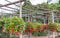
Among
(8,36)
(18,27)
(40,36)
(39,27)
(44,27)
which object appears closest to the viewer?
(18,27)

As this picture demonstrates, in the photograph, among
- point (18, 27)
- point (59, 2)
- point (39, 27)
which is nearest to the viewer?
point (18, 27)

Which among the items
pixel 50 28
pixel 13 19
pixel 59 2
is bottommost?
pixel 50 28

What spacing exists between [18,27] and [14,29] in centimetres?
9

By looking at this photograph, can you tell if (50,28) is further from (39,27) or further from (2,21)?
(2,21)

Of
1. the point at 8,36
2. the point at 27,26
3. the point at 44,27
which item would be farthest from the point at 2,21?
the point at 8,36

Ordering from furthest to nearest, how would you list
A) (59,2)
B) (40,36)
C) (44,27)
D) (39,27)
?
(59,2) < (40,36) < (44,27) < (39,27)

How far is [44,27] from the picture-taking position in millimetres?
5434

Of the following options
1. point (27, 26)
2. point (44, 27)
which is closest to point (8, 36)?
point (44, 27)

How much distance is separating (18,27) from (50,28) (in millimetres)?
2060

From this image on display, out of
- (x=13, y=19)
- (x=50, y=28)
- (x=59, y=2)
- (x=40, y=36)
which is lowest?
(x=40, y=36)

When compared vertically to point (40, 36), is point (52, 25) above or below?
above

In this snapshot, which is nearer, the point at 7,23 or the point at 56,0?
the point at 7,23

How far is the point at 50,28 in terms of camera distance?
5.47 meters

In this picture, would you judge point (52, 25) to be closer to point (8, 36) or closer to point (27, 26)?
point (27, 26)
